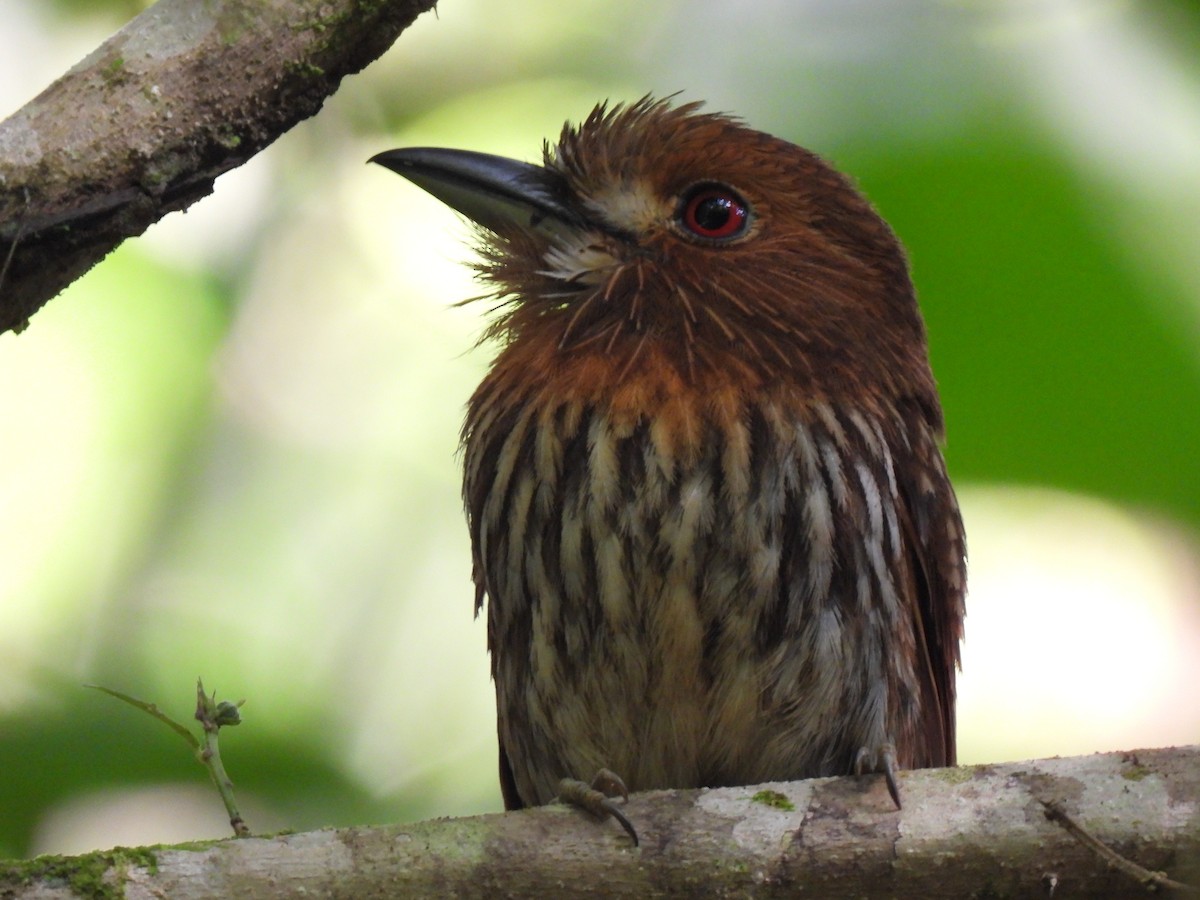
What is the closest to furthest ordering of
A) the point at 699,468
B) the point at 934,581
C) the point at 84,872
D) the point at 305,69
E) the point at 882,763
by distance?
1. the point at 84,872
2. the point at 305,69
3. the point at 882,763
4. the point at 699,468
5. the point at 934,581

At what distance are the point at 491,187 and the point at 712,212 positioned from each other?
0.38m

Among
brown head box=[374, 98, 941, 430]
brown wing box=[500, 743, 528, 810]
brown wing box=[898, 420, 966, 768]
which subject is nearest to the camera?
brown head box=[374, 98, 941, 430]

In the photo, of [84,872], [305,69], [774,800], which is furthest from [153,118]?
[774,800]

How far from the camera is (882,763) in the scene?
2.40 metres

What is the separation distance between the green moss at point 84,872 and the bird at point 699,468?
0.67 m

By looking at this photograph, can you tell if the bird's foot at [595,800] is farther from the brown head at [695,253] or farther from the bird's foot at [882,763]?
the brown head at [695,253]

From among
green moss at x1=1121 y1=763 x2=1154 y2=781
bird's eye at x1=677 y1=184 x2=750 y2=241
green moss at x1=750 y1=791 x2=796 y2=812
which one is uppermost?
bird's eye at x1=677 y1=184 x2=750 y2=241

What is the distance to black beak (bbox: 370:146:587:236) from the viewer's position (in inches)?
111

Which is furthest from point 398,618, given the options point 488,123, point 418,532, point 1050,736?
point 1050,736

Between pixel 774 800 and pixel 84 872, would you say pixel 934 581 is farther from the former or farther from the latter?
pixel 84 872

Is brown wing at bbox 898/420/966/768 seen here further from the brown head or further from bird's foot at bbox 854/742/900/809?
bird's foot at bbox 854/742/900/809

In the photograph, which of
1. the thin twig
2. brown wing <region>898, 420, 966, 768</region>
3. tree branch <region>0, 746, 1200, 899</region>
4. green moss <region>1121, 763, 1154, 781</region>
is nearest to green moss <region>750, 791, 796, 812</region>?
tree branch <region>0, 746, 1200, 899</region>

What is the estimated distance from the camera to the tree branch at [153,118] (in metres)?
2.07

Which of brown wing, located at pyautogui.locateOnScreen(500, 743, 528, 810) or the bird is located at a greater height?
the bird
